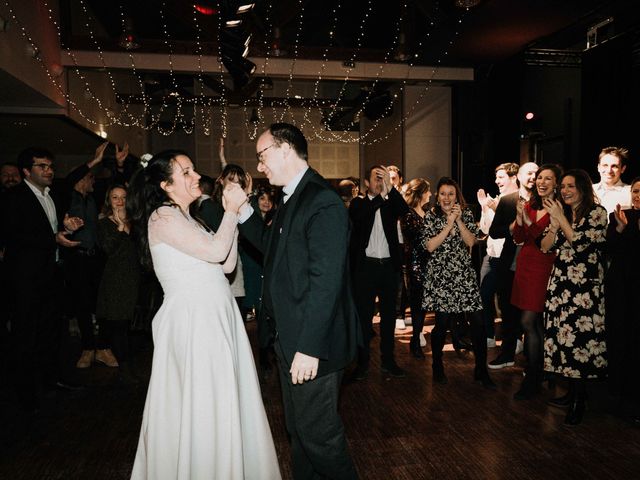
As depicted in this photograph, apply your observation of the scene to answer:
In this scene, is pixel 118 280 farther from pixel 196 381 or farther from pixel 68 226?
pixel 196 381

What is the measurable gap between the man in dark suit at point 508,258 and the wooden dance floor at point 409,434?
311 mm

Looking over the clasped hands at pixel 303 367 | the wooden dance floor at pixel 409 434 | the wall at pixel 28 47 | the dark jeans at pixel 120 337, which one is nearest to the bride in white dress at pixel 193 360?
the clasped hands at pixel 303 367

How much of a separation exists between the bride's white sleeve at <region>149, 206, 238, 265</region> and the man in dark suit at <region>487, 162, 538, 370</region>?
264cm

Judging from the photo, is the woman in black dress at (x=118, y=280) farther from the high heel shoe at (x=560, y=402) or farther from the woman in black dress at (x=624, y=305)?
the woman in black dress at (x=624, y=305)

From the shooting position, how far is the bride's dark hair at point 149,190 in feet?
6.57

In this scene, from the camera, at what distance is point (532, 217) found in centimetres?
343

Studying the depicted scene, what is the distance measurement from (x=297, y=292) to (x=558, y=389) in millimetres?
2697

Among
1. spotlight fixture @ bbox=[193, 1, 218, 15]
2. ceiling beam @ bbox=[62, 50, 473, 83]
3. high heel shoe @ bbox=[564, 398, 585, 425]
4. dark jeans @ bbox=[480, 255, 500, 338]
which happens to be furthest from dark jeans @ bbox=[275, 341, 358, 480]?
ceiling beam @ bbox=[62, 50, 473, 83]

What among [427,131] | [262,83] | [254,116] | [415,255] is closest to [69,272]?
[415,255]

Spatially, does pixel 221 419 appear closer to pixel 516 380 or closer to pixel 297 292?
pixel 297 292

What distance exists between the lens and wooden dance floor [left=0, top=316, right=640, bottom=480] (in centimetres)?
239

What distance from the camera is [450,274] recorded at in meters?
3.52

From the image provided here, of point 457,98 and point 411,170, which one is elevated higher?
point 457,98

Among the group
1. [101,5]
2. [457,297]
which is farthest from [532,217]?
[101,5]
